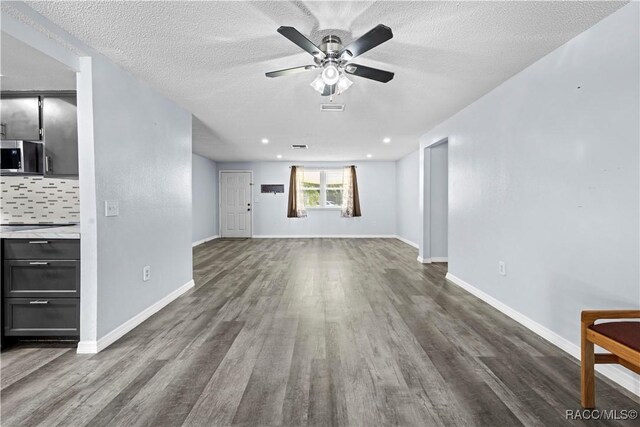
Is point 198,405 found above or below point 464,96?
below

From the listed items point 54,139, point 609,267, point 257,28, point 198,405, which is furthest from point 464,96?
point 54,139

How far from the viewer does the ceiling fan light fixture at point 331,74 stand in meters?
2.16

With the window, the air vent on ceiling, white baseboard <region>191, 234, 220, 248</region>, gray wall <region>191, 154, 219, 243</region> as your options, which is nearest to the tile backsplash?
the air vent on ceiling

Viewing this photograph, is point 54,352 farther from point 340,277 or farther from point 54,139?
point 340,277

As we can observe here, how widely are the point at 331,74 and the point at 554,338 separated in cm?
264

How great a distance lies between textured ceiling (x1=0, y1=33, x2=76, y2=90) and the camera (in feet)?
6.54

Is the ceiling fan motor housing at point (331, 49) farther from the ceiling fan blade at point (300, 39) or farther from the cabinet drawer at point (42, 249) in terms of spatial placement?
the cabinet drawer at point (42, 249)

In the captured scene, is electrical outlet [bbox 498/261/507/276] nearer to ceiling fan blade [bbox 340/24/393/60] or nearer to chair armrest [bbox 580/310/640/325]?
chair armrest [bbox 580/310/640/325]

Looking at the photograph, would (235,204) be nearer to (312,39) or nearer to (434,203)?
(434,203)

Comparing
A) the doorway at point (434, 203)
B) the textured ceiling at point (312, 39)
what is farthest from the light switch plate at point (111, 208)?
the doorway at point (434, 203)

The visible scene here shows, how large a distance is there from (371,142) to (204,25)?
4.46 m

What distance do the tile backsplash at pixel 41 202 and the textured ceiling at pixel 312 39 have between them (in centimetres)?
148

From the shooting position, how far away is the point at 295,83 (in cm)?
303

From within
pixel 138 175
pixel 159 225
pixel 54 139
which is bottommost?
pixel 159 225
